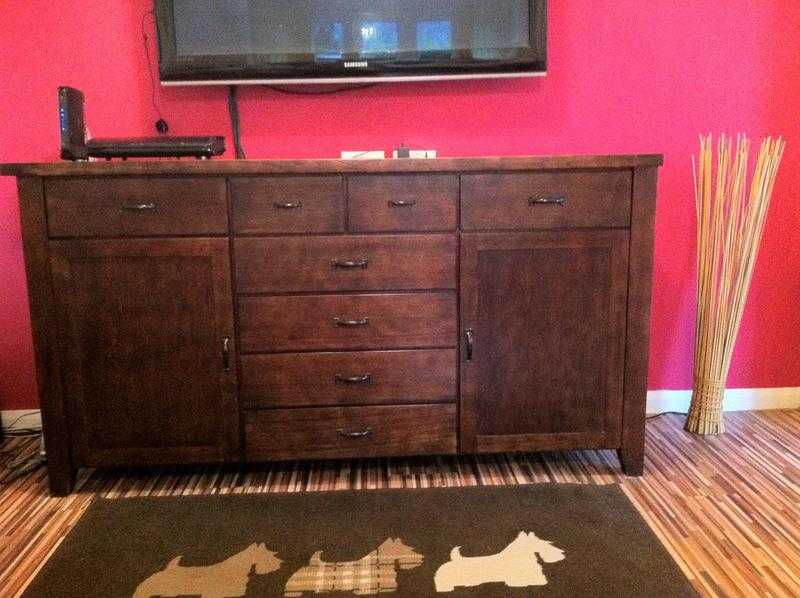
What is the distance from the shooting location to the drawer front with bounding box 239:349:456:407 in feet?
5.74

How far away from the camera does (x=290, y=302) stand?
5.64ft

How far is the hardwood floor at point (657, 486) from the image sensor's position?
1444 millimetres

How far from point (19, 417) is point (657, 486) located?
2.17m

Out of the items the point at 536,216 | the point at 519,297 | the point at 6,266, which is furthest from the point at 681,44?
the point at 6,266

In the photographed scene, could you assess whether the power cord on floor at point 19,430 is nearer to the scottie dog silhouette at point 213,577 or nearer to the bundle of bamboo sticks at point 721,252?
the scottie dog silhouette at point 213,577

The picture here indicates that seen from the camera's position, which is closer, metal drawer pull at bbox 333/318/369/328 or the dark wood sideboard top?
the dark wood sideboard top

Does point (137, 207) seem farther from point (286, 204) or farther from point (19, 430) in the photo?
point (19, 430)

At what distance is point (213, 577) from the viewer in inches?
54.6

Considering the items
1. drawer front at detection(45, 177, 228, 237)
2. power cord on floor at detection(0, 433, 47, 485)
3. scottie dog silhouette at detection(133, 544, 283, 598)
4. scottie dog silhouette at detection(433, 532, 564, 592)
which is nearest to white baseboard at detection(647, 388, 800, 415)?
scottie dog silhouette at detection(433, 532, 564, 592)

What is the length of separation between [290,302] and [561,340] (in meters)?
0.76

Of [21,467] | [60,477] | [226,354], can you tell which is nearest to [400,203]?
[226,354]

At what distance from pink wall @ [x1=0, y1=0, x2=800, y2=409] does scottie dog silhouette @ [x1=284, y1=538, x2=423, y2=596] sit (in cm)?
133

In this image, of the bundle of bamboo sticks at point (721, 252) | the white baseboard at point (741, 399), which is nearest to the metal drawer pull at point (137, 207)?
the bundle of bamboo sticks at point (721, 252)

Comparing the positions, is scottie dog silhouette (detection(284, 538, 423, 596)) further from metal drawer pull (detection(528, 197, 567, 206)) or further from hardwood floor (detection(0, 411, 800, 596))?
metal drawer pull (detection(528, 197, 567, 206))
